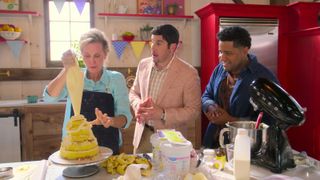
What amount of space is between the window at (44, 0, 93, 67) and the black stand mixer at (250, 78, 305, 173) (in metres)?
2.58

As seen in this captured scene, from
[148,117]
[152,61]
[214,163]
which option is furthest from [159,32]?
[214,163]

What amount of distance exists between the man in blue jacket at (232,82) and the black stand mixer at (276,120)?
0.39 meters

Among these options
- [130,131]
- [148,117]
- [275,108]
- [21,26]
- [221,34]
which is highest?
[21,26]

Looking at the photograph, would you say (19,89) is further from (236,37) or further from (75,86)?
(236,37)

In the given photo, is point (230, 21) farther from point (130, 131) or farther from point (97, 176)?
point (97, 176)

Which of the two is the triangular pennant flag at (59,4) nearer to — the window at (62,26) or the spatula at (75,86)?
the window at (62,26)

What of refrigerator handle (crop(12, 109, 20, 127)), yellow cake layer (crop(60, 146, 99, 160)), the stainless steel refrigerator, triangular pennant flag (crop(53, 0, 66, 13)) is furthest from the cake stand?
triangular pennant flag (crop(53, 0, 66, 13))

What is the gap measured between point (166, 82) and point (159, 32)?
12.7 inches

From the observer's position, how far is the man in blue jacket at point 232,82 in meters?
1.85

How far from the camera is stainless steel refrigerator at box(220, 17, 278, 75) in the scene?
3.41 metres

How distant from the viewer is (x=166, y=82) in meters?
1.99

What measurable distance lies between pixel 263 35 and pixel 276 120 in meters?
2.41

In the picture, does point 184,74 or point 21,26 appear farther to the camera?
point 21,26

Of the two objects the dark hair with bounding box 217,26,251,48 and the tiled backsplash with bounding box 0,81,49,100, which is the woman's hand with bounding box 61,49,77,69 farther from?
the tiled backsplash with bounding box 0,81,49,100
